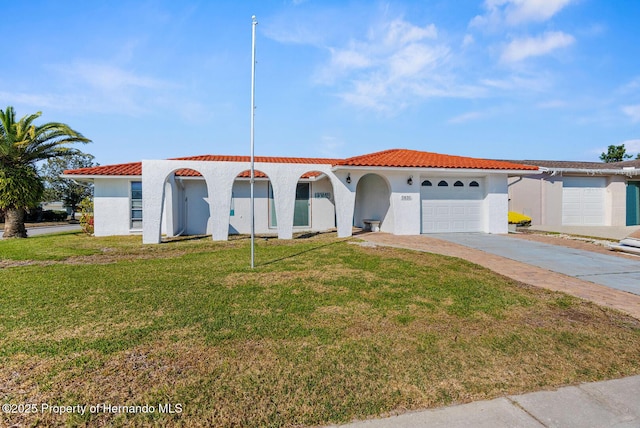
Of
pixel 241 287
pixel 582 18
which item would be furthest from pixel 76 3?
pixel 582 18

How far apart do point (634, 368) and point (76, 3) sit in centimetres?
1453

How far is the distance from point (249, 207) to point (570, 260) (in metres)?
13.9

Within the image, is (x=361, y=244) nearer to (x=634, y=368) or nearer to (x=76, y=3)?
(x=634, y=368)

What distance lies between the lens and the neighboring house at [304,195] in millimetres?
14199

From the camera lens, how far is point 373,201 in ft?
60.5

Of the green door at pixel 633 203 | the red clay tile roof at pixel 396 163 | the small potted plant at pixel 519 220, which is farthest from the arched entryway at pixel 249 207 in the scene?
the green door at pixel 633 203

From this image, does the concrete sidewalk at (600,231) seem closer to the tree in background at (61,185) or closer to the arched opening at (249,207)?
the arched opening at (249,207)

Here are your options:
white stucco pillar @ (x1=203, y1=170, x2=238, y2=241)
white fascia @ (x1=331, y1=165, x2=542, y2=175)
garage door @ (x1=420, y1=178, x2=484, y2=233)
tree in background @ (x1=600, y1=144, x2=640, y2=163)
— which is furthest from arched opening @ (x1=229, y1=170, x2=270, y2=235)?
tree in background @ (x1=600, y1=144, x2=640, y2=163)

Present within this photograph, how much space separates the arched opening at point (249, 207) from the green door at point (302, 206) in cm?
132

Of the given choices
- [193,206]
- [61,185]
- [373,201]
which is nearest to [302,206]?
[373,201]

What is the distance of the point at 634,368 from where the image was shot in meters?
3.79

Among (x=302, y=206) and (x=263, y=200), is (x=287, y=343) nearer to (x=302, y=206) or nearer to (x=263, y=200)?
(x=263, y=200)

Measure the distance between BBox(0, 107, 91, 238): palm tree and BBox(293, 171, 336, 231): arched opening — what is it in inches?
439

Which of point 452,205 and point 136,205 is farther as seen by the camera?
point 136,205
